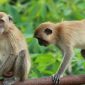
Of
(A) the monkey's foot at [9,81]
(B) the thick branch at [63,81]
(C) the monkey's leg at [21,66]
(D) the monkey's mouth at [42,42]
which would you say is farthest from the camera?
(D) the monkey's mouth at [42,42]

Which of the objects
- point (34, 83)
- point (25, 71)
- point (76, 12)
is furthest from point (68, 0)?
point (34, 83)

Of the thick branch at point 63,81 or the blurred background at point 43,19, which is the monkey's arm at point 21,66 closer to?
the blurred background at point 43,19

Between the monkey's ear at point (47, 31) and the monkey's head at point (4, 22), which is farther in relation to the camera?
the monkey's ear at point (47, 31)

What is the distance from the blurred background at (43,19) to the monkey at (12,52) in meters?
0.31

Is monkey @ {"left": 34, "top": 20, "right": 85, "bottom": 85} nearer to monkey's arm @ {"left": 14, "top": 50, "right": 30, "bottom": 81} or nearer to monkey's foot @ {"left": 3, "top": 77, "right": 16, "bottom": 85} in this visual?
monkey's arm @ {"left": 14, "top": 50, "right": 30, "bottom": 81}

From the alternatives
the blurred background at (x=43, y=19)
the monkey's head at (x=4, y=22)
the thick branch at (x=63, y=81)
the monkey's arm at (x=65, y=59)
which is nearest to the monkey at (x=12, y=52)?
the monkey's head at (x=4, y=22)

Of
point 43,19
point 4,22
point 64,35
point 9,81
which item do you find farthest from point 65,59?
point 43,19

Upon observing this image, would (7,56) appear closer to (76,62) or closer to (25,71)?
(25,71)

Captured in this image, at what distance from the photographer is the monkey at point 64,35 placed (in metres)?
9.27

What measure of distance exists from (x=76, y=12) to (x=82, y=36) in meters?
2.37

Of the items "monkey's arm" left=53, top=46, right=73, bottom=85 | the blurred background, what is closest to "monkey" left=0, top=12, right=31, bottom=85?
the blurred background

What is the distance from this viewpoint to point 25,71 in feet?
26.9

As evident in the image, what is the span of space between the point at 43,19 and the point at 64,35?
2458mm

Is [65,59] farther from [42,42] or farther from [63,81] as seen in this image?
[63,81]
